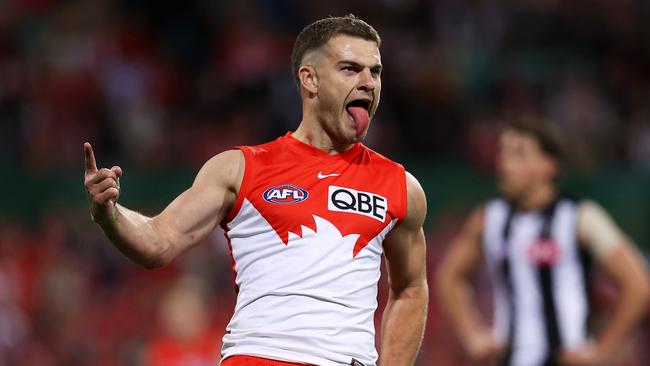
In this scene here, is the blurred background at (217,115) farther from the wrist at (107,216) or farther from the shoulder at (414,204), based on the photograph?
the wrist at (107,216)

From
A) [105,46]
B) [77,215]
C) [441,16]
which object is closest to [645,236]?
[441,16]

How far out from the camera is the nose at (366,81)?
4387 mm

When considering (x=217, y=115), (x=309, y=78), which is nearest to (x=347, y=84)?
(x=309, y=78)

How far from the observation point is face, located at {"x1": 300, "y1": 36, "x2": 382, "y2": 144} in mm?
4402

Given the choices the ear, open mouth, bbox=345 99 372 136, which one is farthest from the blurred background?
open mouth, bbox=345 99 372 136

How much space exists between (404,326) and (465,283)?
9.75 feet

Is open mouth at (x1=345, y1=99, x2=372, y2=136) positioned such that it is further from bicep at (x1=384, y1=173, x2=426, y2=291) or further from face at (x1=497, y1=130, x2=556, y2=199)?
face at (x1=497, y1=130, x2=556, y2=199)

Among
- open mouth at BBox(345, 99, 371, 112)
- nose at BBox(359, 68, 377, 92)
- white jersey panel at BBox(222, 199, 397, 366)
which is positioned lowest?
white jersey panel at BBox(222, 199, 397, 366)

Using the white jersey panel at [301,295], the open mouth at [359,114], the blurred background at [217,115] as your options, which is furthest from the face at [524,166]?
the white jersey panel at [301,295]

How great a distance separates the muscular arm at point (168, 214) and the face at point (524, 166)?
9.54 ft

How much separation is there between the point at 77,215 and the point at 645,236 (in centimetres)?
481

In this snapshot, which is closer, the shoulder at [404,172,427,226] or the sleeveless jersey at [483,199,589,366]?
the shoulder at [404,172,427,226]

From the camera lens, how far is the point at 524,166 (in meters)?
6.97

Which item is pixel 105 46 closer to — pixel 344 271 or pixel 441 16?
pixel 441 16
